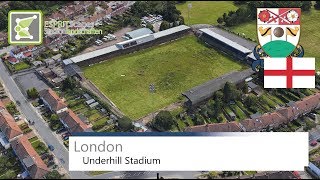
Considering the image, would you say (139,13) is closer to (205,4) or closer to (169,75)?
(205,4)

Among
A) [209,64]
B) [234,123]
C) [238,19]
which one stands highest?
[238,19]

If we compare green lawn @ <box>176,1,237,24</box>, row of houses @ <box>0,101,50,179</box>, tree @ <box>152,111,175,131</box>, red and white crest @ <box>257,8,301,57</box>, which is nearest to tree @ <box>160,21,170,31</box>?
green lawn @ <box>176,1,237,24</box>

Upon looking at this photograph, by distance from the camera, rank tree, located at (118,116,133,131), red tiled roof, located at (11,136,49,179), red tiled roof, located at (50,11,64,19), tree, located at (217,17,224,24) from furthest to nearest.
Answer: red tiled roof, located at (50,11,64,19) → tree, located at (217,17,224,24) → tree, located at (118,116,133,131) → red tiled roof, located at (11,136,49,179)

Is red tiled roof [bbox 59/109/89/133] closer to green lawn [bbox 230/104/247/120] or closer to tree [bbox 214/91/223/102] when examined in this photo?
tree [bbox 214/91/223/102]

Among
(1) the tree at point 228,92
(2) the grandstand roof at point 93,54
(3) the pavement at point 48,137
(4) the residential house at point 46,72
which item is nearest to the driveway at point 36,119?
(3) the pavement at point 48,137

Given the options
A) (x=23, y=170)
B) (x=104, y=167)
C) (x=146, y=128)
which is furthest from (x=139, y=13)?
(x=104, y=167)

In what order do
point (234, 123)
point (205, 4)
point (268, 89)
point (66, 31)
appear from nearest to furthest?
point (234, 123)
point (268, 89)
point (66, 31)
point (205, 4)

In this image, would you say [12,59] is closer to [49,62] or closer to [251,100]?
[49,62]
